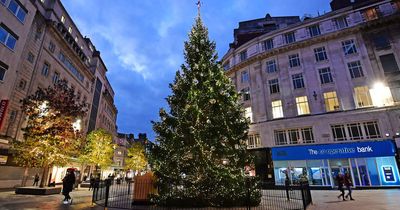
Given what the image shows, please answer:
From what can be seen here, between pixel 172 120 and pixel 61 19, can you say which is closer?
pixel 172 120

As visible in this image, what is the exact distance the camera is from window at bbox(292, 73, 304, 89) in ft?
100.0

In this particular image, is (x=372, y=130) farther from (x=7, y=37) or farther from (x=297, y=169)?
(x=7, y=37)

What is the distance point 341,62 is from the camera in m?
28.9

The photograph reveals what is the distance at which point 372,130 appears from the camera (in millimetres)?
25188

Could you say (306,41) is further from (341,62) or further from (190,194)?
(190,194)

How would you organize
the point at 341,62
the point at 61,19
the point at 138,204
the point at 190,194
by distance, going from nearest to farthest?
the point at 190,194
the point at 138,204
the point at 341,62
the point at 61,19

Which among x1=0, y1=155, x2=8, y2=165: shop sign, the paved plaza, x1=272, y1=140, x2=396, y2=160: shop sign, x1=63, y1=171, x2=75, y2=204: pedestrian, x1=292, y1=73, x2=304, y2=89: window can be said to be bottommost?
the paved plaza

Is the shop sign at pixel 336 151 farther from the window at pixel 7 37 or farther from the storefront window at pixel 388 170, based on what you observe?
the window at pixel 7 37

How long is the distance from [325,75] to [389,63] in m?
6.77

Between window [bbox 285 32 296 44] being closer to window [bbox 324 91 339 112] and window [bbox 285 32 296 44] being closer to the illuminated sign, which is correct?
window [bbox 324 91 339 112]

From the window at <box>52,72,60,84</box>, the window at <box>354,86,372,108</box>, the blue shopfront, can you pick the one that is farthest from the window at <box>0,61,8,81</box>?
the window at <box>354,86,372,108</box>

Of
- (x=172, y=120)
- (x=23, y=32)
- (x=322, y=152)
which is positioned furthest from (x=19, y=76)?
(x=322, y=152)

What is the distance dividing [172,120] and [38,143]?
1299 centimetres

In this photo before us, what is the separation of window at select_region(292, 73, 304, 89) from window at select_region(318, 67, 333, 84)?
2.30 meters
